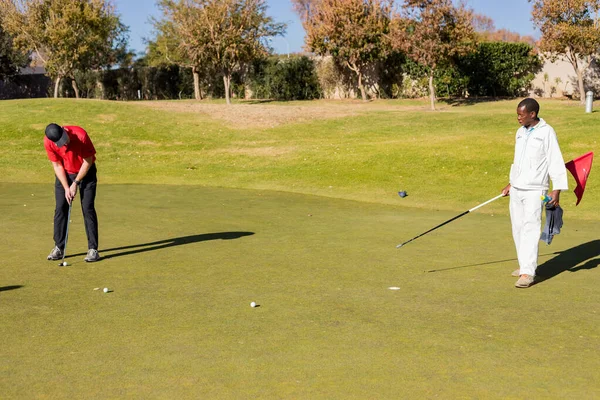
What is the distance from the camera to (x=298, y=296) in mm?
7875

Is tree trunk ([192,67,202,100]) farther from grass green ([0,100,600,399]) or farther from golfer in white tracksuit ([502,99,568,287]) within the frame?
golfer in white tracksuit ([502,99,568,287])

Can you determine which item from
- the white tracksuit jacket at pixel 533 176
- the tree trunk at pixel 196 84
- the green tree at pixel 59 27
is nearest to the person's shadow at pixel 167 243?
the white tracksuit jacket at pixel 533 176

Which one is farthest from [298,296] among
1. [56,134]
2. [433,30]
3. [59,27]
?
[59,27]

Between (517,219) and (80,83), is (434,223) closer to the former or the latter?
(517,219)

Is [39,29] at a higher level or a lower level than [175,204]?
higher

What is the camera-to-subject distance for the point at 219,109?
3356cm

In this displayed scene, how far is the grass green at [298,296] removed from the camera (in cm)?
550

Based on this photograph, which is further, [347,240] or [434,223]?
[434,223]

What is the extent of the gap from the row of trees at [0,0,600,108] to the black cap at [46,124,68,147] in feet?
86.8

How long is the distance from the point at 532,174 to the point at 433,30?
88.3 feet

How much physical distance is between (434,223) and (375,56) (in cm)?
3075

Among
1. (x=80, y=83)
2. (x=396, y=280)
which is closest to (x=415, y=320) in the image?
(x=396, y=280)

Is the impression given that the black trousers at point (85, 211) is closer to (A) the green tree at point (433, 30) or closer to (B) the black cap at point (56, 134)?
(B) the black cap at point (56, 134)

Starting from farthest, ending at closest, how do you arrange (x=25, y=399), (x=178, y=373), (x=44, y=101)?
(x=44, y=101)
(x=178, y=373)
(x=25, y=399)
